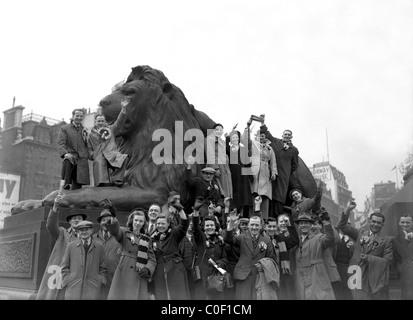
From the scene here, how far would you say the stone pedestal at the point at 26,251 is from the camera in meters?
9.41

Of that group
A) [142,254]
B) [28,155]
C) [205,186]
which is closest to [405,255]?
[205,186]

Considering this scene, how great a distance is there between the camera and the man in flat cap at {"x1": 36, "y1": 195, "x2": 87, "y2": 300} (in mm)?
8336

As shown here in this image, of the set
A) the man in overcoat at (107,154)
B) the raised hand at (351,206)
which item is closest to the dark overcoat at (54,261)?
the man in overcoat at (107,154)

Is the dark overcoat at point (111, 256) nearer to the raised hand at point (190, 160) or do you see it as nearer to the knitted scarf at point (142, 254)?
the knitted scarf at point (142, 254)

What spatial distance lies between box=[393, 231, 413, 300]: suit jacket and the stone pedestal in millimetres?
5348

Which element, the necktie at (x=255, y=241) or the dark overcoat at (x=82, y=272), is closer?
the dark overcoat at (x=82, y=272)

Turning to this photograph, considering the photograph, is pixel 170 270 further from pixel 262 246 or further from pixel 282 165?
pixel 282 165

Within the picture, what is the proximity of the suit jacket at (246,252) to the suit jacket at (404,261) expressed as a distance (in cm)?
244

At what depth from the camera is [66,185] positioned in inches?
449

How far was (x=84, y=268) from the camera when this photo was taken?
26.6ft

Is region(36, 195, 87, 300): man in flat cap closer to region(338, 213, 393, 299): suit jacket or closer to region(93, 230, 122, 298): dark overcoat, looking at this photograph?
region(93, 230, 122, 298): dark overcoat

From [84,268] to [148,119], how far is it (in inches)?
213
